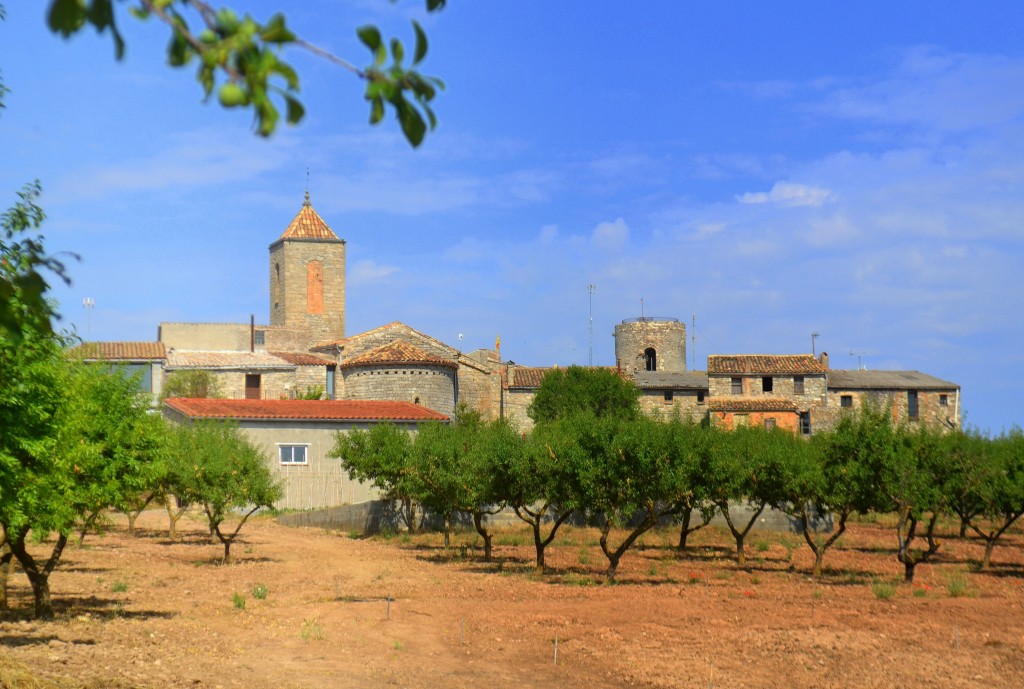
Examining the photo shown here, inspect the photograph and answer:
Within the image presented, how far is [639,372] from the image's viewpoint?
8475 cm

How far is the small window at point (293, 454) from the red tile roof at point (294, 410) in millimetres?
1318

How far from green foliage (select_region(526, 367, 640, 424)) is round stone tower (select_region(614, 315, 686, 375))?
17.5 metres

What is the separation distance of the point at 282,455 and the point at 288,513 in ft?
11.3

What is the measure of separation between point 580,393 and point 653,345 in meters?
21.6

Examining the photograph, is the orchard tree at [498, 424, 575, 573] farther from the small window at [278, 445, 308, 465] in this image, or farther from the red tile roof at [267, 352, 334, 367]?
the red tile roof at [267, 352, 334, 367]

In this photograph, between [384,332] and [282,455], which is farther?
[384,332]

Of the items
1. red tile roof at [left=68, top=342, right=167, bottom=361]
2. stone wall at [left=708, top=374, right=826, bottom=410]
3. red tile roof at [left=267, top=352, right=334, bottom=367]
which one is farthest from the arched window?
stone wall at [left=708, top=374, right=826, bottom=410]

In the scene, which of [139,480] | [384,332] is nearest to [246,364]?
[384,332]

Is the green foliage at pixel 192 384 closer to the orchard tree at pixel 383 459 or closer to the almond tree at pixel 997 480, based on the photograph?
the orchard tree at pixel 383 459

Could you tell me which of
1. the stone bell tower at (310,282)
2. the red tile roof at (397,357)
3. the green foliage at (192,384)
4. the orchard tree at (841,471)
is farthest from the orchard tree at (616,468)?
the stone bell tower at (310,282)

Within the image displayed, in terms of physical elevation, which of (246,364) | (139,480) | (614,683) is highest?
(246,364)

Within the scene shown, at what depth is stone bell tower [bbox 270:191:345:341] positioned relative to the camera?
9606 centimetres

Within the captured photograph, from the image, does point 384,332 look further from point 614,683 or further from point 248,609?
point 614,683

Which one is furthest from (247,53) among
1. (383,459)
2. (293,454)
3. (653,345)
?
(653,345)
